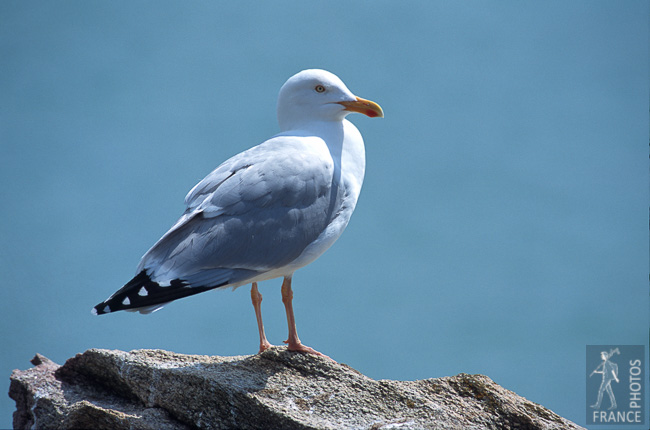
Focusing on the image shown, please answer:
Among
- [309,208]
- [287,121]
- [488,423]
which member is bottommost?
[488,423]

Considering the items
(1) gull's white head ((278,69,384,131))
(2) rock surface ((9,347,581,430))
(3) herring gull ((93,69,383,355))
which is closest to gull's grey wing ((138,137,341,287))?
(3) herring gull ((93,69,383,355))

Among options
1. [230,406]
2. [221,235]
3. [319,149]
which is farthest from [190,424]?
[319,149]

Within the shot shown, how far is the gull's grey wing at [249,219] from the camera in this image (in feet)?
11.1

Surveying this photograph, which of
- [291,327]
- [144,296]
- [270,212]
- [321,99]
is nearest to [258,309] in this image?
[291,327]

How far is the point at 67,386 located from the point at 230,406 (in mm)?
849

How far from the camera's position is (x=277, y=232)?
3514 millimetres

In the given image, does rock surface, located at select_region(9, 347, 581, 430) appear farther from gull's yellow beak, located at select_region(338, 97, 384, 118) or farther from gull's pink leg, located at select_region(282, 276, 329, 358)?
gull's yellow beak, located at select_region(338, 97, 384, 118)

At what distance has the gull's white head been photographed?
13.2 ft

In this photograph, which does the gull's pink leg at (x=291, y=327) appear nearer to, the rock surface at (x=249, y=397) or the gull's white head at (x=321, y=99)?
the rock surface at (x=249, y=397)

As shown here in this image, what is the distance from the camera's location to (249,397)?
130 inches

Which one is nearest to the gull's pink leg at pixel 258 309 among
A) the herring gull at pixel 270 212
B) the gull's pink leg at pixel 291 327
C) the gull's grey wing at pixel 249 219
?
the herring gull at pixel 270 212

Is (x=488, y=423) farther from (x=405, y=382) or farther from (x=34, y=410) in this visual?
(x=34, y=410)

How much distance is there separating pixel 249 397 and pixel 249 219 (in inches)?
31.8

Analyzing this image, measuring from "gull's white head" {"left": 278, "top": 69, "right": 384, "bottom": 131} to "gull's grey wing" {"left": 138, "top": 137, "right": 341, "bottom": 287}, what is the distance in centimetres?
33
